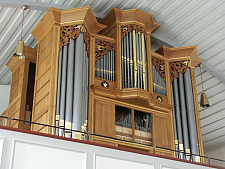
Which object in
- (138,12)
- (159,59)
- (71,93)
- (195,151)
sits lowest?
(195,151)

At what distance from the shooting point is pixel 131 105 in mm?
10398

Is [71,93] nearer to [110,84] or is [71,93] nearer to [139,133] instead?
[110,84]

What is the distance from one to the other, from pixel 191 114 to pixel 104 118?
8.66ft

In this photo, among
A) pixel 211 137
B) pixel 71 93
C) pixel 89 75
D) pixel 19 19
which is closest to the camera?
pixel 71 93

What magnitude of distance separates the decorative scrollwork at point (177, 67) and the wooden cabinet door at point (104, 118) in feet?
7.99

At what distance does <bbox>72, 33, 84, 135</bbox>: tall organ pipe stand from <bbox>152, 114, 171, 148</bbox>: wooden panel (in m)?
2.21

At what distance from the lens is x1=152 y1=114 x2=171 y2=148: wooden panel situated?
34.2 ft

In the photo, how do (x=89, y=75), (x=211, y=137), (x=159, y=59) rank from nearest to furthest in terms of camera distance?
(x=89, y=75) → (x=159, y=59) → (x=211, y=137)

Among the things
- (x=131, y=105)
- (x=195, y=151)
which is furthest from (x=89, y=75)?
(x=195, y=151)

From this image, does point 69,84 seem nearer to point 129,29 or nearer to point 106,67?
point 106,67

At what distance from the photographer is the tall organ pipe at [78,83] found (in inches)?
356

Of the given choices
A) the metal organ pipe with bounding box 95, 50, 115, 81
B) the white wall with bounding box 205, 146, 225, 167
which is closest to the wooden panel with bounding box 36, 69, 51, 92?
the metal organ pipe with bounding box 95, 50, 115, 81

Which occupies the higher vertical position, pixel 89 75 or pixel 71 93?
pixel 89 75

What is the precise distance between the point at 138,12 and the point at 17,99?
3.91 m
